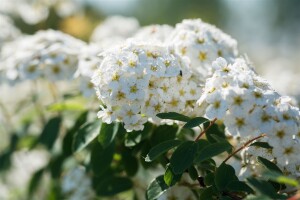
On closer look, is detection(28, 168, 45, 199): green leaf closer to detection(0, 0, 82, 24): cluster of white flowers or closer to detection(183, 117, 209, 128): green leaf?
detection(0, 0, 82, 24): cluster of white flowers

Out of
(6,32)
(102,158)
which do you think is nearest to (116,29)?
(6,32)

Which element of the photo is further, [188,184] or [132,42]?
[188,184]

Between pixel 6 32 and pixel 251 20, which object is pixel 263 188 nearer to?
pixel 6 32

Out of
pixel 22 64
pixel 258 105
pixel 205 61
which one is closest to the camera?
pixel 258 105

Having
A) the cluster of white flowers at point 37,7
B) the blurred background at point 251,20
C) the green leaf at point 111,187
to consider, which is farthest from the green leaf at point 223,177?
the blurred background at point 251,20

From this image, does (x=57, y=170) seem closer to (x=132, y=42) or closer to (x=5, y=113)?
(x=5, y=113)

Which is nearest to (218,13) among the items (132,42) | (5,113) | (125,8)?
(125,8)

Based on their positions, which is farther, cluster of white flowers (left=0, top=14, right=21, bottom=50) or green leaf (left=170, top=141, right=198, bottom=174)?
cluster of white flowers (left=0, top=14, right=21, bottom=50)

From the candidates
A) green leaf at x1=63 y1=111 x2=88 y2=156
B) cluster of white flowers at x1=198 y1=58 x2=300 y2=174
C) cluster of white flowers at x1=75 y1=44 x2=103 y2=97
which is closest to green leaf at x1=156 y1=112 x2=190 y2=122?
cluster of white flowers at x1=198 y1=58 x2=300 y2=174
